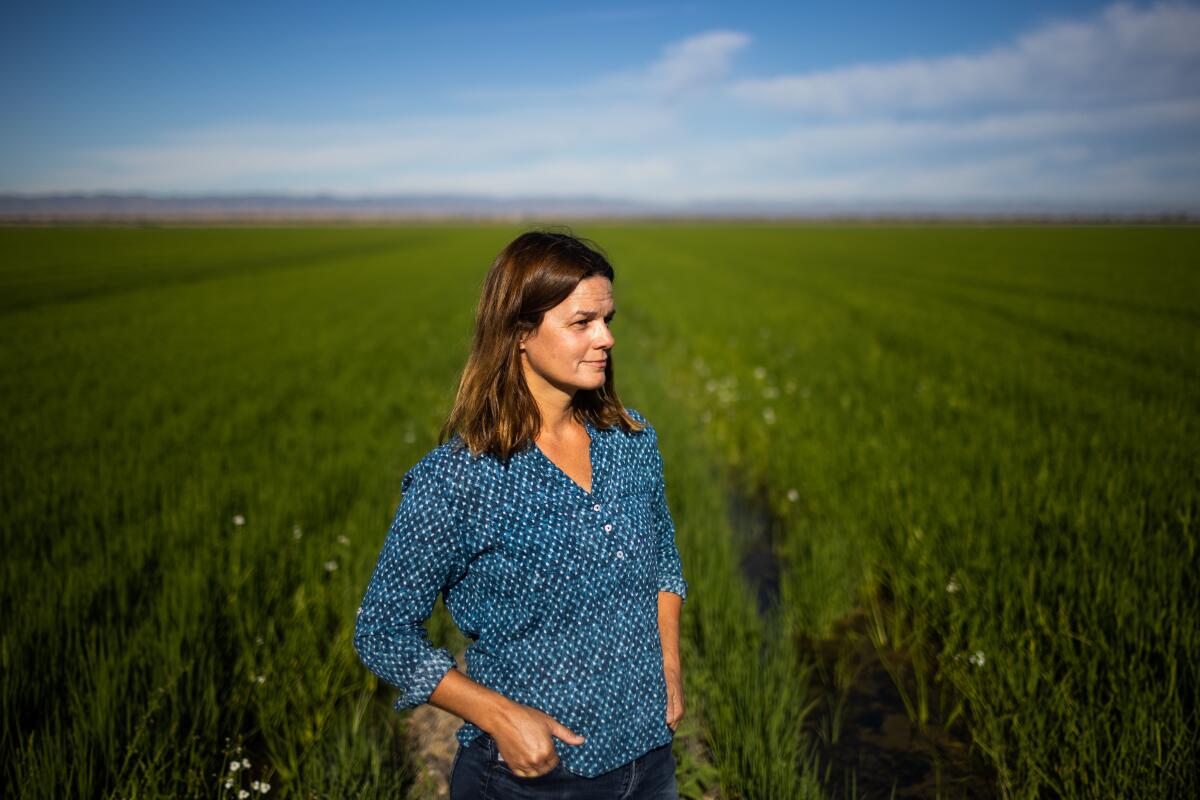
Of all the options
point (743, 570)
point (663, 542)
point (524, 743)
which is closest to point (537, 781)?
point (524, 743)

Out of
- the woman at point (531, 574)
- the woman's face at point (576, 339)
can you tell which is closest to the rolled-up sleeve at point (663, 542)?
the woman at point (531, 574)

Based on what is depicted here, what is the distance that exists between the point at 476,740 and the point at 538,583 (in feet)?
1.22

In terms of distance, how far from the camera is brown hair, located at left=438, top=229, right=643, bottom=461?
1541 millimetres

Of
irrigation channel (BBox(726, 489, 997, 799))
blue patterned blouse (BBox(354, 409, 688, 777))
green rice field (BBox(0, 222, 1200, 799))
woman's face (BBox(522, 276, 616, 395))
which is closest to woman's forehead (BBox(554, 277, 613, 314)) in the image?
woman's face (BBox(522, 276, 616, 395))

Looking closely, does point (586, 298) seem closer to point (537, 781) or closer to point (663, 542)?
point (663, 542)

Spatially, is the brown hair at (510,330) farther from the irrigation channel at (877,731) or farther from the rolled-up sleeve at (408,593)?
the irrigation channel at (877,731)

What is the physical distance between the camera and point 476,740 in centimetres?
154

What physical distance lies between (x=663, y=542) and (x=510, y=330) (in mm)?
712

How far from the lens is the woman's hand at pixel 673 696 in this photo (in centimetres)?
169

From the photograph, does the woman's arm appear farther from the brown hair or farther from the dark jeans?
the brown hair

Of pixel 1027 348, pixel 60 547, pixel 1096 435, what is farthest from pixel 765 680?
pixel 1027 348

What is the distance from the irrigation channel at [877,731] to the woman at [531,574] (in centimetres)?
164

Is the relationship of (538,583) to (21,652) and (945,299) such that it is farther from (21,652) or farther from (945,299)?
(945,299)

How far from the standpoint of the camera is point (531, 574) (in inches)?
59.4
